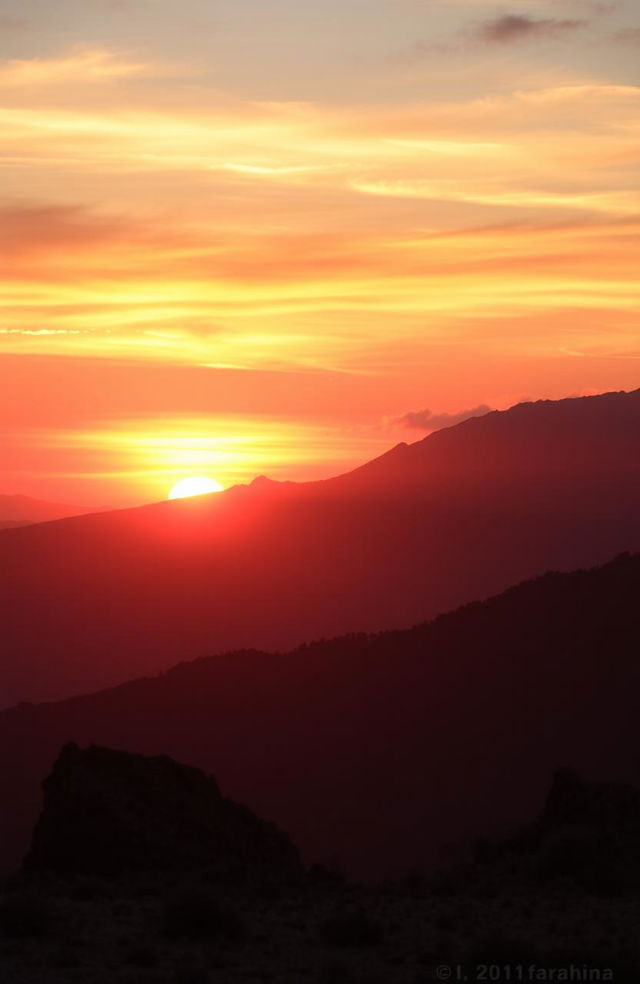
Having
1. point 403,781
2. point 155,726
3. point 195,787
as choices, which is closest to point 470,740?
point 403,781

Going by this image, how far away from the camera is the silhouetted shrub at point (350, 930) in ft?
57.1

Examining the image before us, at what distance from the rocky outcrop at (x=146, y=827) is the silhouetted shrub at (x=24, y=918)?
4.75m

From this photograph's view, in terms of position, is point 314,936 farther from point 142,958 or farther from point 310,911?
point 142,958

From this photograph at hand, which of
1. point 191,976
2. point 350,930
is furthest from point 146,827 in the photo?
point 191,976

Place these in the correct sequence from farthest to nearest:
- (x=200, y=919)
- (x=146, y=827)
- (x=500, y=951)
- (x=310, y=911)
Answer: (x=146, y=827) < (x=310, y=911) < (x=200, y=919) < (x=500, y=951)

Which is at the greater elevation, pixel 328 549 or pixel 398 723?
pixel 328 549

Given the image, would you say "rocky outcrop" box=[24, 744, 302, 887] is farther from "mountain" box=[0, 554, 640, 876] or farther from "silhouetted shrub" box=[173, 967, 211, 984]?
→ "mountain" box=[0, 554, 640, 876]

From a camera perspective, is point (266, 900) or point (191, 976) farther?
point (266, 900)

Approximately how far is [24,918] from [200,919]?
2.27 m

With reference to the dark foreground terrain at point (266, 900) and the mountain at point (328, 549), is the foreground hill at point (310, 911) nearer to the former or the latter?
the dark foreground terrain at point (266, 900)

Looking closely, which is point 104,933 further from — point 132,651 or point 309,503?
point 309,503

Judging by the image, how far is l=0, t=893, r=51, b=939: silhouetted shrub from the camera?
17.3 meters

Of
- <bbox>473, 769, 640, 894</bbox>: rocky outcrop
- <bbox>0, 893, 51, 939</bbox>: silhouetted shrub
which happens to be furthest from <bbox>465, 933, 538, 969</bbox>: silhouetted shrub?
<bbox>473, 769, 640, 894</bbox>: rocky outcrop

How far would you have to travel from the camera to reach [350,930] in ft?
57.5
